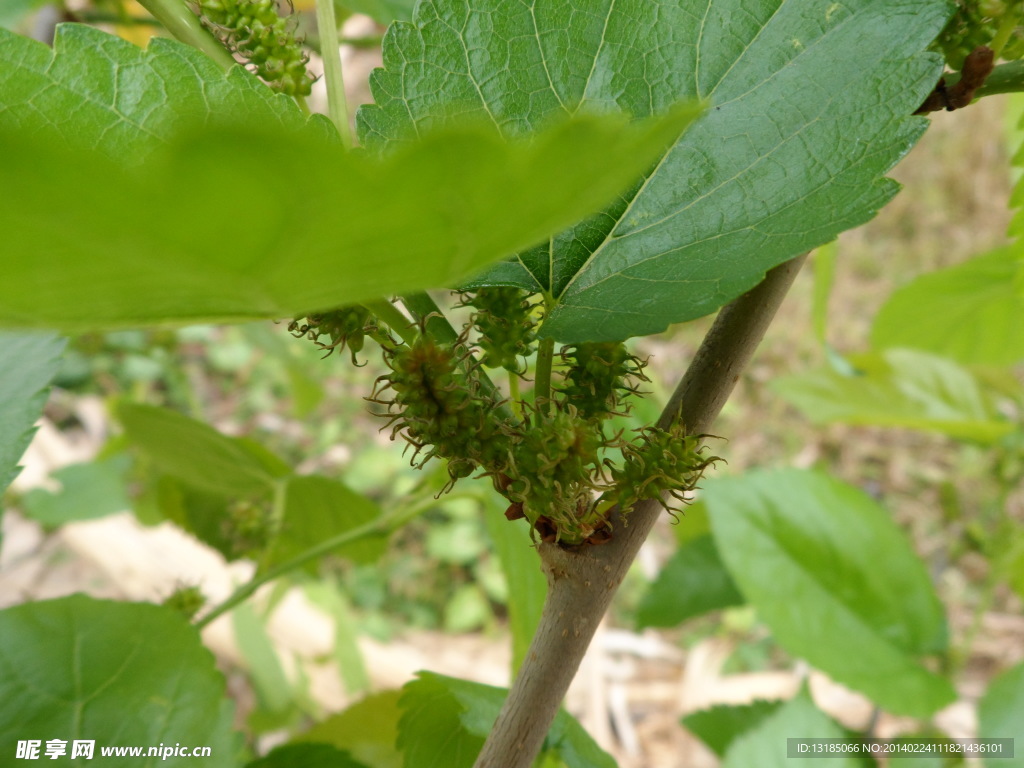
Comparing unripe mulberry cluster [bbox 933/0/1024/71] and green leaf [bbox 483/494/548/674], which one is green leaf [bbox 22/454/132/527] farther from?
unripe mulberry cluster [bbox 933/0/1024/71]

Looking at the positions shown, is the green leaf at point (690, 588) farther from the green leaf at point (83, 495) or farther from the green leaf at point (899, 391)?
the green leaf at point (83, 495)

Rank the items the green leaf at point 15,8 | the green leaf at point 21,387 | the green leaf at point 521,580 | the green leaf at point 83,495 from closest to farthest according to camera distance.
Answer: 1. the green leaf at point 21,387
2. the green leaf at point 521,580
3. the green leaf at point 15,8
4. the green leaf at point 83,495

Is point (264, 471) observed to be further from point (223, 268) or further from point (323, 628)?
point (323, 628)

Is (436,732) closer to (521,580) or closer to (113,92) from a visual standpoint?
(521,580)

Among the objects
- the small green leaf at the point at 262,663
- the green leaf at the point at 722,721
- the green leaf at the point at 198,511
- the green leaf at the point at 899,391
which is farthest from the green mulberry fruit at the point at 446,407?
the small green leaf at the point at 262,663

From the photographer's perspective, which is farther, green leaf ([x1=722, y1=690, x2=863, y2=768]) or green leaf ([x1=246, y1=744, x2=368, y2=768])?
green leaf ([x1=722, y1=690, x2=863, y2=768])

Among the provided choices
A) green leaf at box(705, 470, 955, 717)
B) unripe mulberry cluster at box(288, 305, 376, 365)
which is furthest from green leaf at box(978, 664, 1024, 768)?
unripe mulberry cluster at box(288, 305, 376, 365)

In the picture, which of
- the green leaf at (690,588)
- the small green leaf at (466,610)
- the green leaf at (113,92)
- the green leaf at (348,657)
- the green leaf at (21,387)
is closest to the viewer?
the green leaf at (113,92)

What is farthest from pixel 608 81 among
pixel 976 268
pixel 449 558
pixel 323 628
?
pixel 449 558
